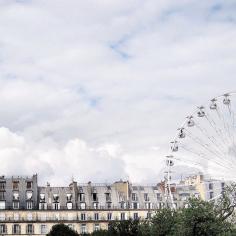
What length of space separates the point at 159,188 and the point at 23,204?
3214 centimetres

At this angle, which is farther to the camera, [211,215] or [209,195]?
[209,195]

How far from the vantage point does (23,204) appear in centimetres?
14825

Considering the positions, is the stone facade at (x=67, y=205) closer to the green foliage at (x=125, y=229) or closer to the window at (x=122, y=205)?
the window at (x=122, y=205)

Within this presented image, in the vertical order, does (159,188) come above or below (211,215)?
above

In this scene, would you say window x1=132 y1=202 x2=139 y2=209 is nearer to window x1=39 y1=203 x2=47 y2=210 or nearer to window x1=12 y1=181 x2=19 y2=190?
window x1=39 y1=203 x2=47 y2=210

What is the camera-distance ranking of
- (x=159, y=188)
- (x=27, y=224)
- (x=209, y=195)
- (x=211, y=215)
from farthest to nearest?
(x=209, y=195), (x=159, y=188), (x=27, y=224), (x=211, y=215)

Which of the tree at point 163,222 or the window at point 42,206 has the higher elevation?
the window at point 42,206

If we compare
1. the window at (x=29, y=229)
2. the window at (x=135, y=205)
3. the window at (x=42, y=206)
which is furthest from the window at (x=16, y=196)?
the window at (x=135, y=205)

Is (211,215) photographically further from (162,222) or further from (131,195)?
(131,195)

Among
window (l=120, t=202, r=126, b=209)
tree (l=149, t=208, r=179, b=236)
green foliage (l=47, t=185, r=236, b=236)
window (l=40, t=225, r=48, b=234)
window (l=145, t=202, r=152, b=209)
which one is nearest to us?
green foliage (l=47, t=185, r=236, b=236)

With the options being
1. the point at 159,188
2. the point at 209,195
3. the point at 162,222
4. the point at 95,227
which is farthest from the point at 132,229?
the point at 209,195

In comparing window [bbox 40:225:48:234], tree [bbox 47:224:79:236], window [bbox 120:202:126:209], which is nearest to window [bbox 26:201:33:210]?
window [bbox 40:225:48:234]

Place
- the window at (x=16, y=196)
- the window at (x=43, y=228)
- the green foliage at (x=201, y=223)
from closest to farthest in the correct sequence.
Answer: the green foliage at (x=201, y=223) → the window at (x=43, y=228) → the window at (x=16, y=196)

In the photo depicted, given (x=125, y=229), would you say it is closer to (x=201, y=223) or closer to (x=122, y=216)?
(x=122, y=216)
